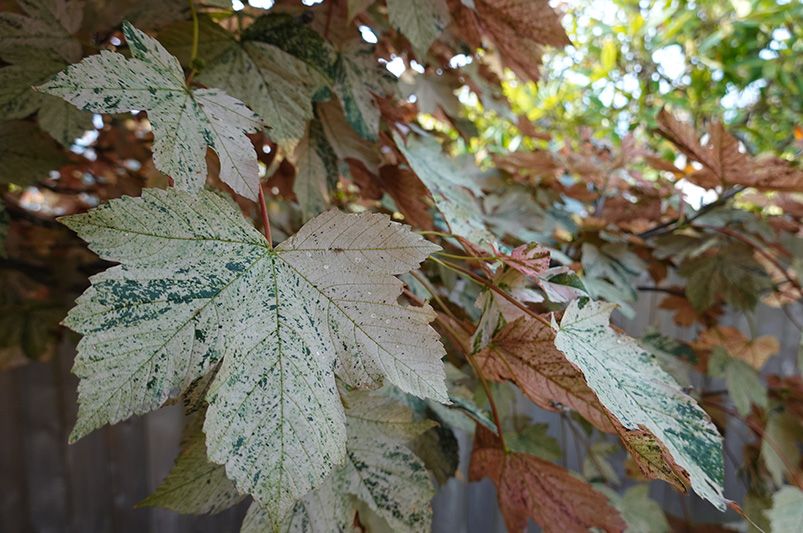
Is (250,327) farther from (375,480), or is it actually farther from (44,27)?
(44,27)

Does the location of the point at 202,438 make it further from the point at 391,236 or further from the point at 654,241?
the point at 654,241

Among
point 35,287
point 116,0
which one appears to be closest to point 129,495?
point 35,287

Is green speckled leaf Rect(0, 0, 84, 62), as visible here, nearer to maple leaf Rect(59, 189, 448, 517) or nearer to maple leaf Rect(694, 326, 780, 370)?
maple leaf Rect(59, 189, 448, 517)

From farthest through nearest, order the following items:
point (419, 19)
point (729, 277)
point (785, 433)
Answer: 1. point (785, 433)
2. point (729, 277)
3. point (419, 19)

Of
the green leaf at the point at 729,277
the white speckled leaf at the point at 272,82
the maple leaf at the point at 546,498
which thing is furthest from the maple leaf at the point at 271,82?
the green leaf at the point at 729,277

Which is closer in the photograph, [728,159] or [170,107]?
[170,107]

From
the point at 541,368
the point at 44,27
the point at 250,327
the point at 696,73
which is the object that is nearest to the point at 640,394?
the point at 541,368

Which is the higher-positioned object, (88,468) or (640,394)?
(640,394)
